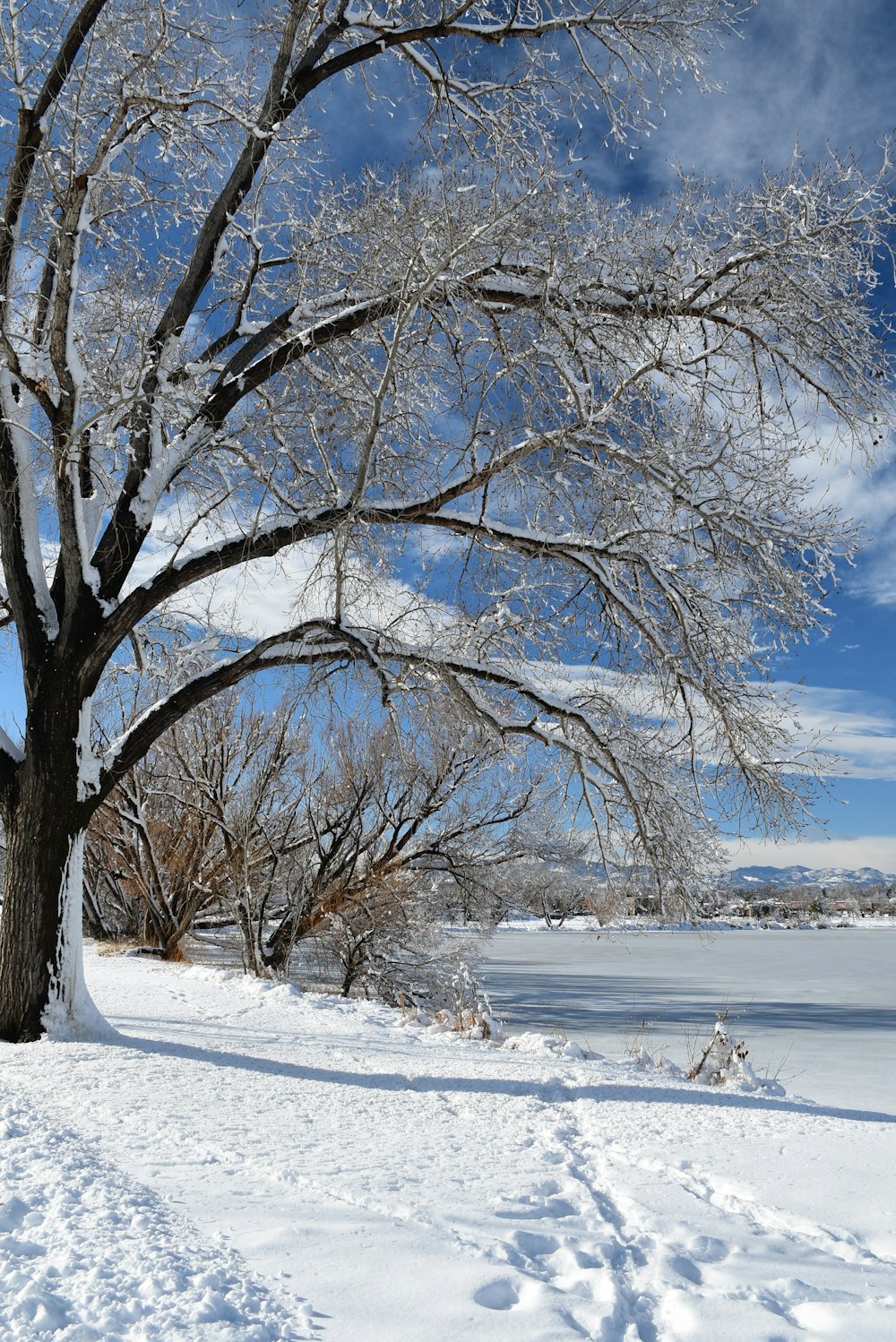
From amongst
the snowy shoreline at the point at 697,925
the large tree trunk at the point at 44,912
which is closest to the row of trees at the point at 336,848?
the snowy shoreline at the point at 697,925

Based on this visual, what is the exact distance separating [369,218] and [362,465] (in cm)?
228

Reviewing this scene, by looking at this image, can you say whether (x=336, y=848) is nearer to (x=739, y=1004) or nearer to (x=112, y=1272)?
(x=739, y=1004)

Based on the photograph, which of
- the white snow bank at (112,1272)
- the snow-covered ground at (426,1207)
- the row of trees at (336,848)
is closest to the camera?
the white snow bank at (112,1272)

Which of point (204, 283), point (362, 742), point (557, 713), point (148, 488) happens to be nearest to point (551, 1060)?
point (557, 713)

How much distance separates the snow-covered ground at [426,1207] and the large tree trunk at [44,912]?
0.81 meters

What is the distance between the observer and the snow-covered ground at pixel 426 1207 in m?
2.58

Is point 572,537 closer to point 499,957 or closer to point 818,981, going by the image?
point 818,981

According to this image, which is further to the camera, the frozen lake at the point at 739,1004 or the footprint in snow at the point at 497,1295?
the frozen lake at the point at 739,1004

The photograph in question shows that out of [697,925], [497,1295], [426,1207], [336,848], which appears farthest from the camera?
[336,848]

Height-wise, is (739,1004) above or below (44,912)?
below

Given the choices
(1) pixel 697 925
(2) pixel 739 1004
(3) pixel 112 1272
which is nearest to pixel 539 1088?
(1) pixel 697 925

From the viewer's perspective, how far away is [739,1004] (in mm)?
18391

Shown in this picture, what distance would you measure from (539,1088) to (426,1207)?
8.49ft

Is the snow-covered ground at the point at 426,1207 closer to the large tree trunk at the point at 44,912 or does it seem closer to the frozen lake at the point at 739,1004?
the large tree trunk at the point at 44,912
